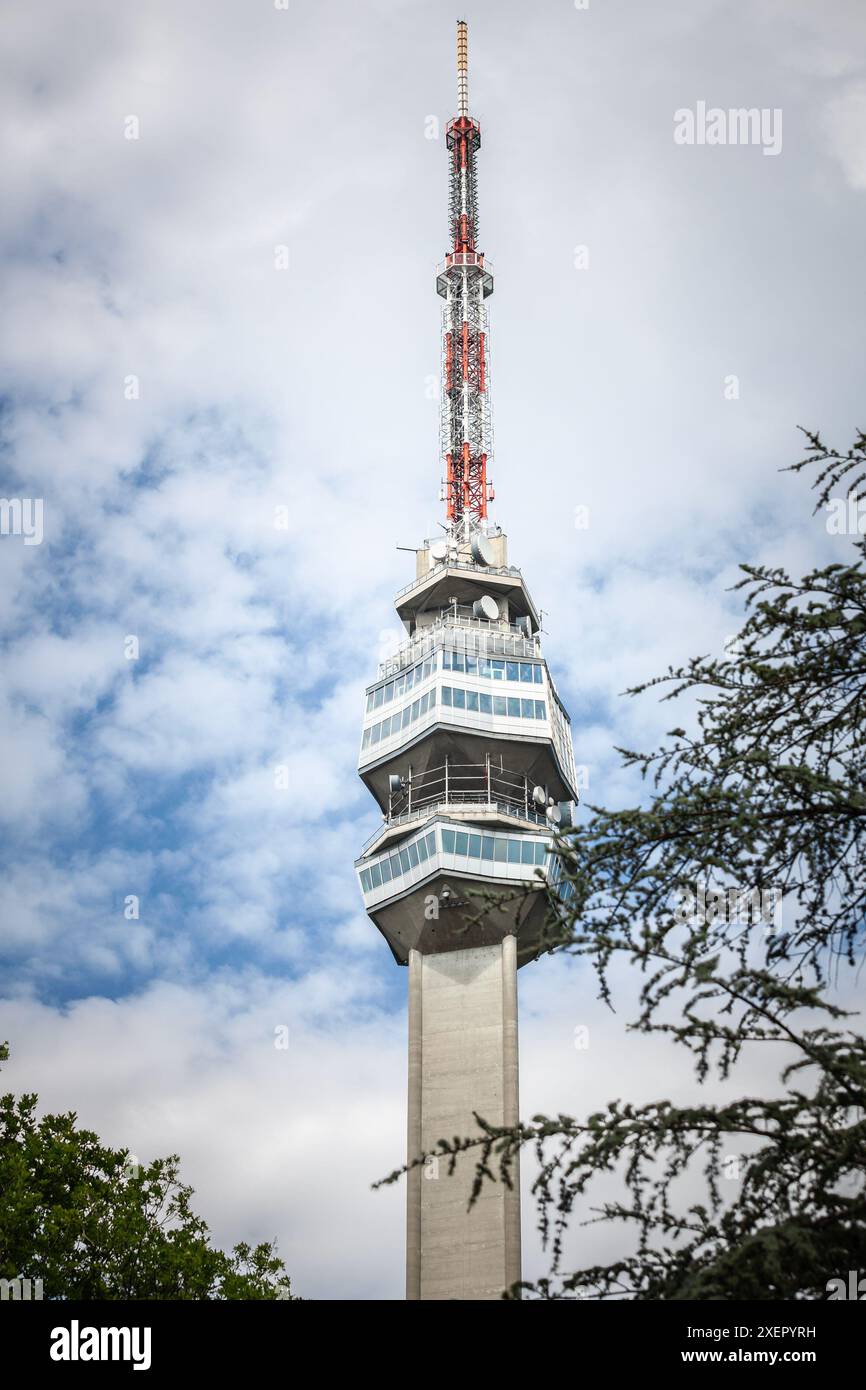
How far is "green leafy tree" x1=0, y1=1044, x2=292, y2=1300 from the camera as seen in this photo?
52.9 m

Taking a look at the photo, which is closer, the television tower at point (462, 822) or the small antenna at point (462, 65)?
the television tower at point (462, 822)

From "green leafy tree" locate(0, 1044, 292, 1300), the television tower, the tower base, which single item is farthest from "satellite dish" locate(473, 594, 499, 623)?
"green leafy tree" locate(0, 1044, 292, 1300)

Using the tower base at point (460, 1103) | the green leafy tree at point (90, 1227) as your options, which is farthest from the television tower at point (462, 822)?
the green leafy tree at point (90, 1227)

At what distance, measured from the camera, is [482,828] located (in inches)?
3693

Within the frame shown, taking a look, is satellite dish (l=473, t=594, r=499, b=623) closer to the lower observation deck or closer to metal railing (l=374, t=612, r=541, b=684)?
metal railing (l=374, t=612, r=541, b=684)

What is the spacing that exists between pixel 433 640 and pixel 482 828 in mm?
14959

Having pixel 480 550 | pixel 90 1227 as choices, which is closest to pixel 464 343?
pixel 480 550

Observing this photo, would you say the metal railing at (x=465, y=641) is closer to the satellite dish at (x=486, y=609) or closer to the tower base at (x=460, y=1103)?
the satellite dish at (x=486, y=609)

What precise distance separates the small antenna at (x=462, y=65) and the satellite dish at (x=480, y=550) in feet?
120

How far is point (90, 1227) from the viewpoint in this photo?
2135 inches

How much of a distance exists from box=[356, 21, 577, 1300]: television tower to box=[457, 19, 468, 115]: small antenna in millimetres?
24176

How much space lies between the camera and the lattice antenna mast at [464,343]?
112500 millimetres
